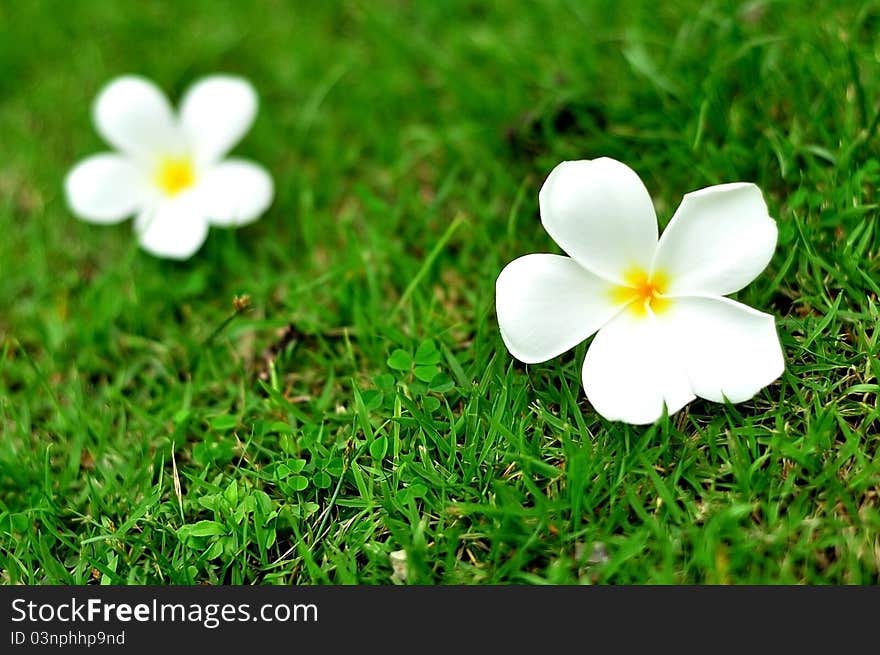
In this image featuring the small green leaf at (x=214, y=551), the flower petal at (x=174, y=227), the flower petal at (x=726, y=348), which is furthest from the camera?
the flower petal at (x=174, y=227)

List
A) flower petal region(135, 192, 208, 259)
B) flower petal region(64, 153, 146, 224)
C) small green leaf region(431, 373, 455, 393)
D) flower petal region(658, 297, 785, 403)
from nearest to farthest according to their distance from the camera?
flower petal region(658, 297, 785, 403) → small green leaf region(431, 373, 455, 393) → flower petal region(135, 192, 208, 259) → flower petal region(64, 153, 146, 224)

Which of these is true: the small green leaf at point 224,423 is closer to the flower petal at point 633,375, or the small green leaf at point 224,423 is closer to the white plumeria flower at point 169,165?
the white plumeria flower at point 169,165

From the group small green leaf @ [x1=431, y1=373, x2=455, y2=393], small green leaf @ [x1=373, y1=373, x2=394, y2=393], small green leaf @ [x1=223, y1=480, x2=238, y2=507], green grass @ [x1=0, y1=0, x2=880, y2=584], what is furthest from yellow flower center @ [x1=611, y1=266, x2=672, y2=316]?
small green leaf @ [x1=223, y1=480, x2=238, y2=507]

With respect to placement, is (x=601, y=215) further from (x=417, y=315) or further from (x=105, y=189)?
(x=105, y=189)

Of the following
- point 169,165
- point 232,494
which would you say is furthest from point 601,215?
point 169,165

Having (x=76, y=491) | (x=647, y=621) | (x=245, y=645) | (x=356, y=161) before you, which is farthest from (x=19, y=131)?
(x=647, y=621)

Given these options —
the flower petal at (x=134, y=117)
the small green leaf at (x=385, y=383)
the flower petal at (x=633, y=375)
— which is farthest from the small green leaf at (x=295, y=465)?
the flower petal at (x=134, y=117)

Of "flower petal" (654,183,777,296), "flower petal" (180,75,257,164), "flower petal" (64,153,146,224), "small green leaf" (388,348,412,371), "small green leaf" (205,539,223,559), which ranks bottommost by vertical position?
"small green leaf" (205,539,223,559)

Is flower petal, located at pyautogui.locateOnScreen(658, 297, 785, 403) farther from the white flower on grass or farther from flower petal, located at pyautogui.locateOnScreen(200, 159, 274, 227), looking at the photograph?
flower petal, located at pyautogui.locateOnScreen(200, 159, 274, 227)
